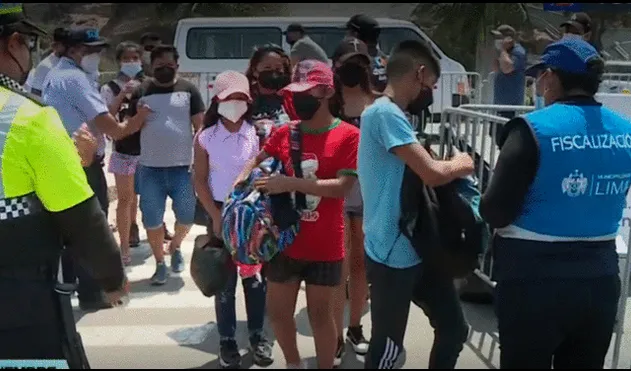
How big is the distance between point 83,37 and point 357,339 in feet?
8.66

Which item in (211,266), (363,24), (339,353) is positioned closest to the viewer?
(211,266)

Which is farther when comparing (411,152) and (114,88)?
(114,88)

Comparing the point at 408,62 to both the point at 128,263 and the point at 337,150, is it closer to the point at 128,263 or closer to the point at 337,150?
the point at 337,150

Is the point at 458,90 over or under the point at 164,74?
under

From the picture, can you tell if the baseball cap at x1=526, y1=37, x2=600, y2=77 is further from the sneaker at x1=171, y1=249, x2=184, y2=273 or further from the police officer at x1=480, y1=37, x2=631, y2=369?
the sneaker at x1=171, y1=249, x2=184, y2=273

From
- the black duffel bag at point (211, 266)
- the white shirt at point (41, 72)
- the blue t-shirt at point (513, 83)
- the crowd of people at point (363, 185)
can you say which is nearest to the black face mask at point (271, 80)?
the crowd of people at point (363, 185)

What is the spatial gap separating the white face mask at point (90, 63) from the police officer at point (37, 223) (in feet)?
8.89

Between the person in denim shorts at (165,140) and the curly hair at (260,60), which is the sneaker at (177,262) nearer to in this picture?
the person in denim shorts at (165,140)

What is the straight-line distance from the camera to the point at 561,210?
2.45 meters

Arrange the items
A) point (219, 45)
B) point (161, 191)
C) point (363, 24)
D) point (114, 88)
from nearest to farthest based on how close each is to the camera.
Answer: point (161, 191), point (363, 24), point (114, 88), point (219, 45)

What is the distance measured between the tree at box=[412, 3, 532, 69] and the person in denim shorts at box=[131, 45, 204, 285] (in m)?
16.7

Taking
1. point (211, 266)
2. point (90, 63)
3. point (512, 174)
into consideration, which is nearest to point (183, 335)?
point (211, 266)

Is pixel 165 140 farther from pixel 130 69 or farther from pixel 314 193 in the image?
pixel 314 193

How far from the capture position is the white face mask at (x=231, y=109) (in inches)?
151
